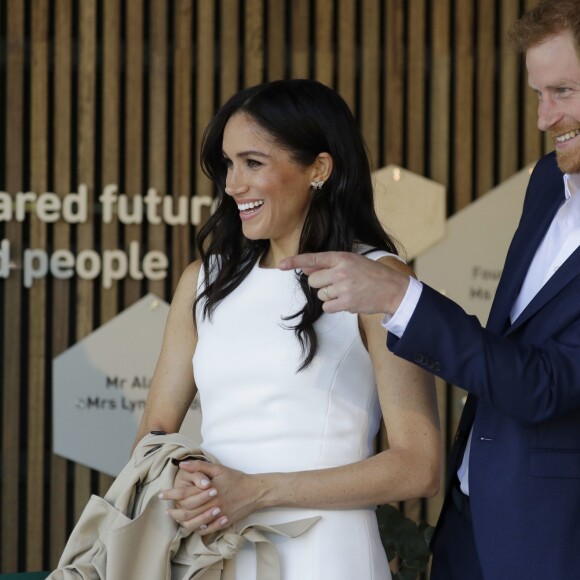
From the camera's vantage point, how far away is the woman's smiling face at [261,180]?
256 cm

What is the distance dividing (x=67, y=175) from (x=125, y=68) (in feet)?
1.83

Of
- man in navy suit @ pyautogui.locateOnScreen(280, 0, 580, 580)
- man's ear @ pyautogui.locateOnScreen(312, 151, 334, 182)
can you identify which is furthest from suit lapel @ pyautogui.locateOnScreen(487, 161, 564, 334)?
man's ear @ pyautogui.locateOnScreen(312, 151, 334, 182)

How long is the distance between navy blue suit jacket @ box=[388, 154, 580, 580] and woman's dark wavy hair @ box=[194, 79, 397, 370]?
415mm

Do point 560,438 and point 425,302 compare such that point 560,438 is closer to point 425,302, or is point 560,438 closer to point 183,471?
point 425,302

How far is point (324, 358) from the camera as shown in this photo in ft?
8.09

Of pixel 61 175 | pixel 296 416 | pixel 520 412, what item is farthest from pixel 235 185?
pixel 61 175

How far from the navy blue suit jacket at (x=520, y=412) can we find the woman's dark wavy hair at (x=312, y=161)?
16.3 inches

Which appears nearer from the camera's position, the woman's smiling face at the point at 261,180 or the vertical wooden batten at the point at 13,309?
the woman's smiling face at the point at 261,180

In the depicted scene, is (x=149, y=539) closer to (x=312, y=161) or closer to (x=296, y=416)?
(x=296, y=416)

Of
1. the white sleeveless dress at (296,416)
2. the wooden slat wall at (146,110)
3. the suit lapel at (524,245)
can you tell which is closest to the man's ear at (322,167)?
the white sleeveless dress at (296,416)

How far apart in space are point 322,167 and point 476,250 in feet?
9.05

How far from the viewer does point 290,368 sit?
2457mm

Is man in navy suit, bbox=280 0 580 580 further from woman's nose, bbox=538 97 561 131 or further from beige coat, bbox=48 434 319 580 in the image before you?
beige coat, bbox=48 434 319 580

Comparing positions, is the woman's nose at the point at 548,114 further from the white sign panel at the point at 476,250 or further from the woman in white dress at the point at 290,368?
the white sign panel at the point at 476,250
